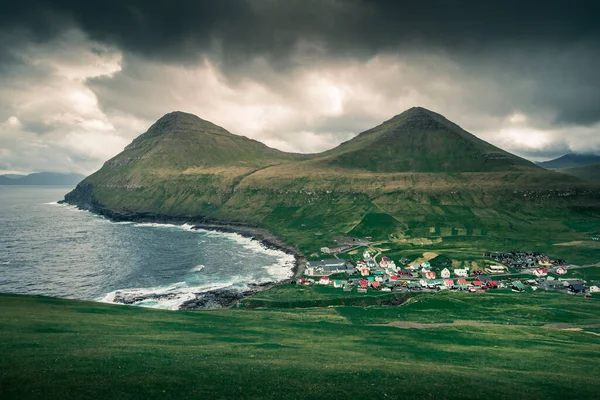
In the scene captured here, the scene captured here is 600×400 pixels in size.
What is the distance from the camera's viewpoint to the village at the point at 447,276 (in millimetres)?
131625

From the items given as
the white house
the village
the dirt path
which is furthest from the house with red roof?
the dirt path

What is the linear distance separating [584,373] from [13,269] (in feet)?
628

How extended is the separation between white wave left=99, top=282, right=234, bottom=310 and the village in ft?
135

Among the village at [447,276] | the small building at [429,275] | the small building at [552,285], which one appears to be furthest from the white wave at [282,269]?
the small building at [552,285]

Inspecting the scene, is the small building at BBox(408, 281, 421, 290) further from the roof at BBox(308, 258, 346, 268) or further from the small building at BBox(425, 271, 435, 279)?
the roof at BBox(308, 258, 346, 268)

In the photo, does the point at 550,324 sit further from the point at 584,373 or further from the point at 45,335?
the point at 45,335

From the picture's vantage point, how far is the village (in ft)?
432

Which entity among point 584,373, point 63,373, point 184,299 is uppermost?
point 63,373

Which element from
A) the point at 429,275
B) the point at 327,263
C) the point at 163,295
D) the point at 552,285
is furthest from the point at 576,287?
the point at 163,295

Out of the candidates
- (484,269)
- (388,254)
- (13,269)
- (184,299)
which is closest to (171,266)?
(184,299)

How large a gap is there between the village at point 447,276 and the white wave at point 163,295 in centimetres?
4124

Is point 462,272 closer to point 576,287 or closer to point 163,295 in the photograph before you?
point 576,287

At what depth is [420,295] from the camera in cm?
11856

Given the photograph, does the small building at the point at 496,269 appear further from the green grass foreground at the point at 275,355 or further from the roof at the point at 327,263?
the roof at the point at 327,263
